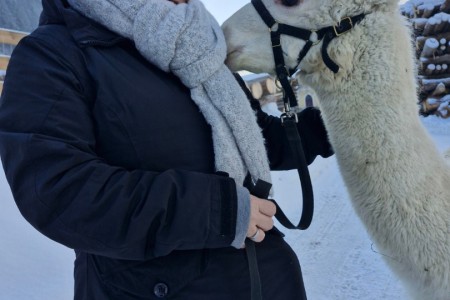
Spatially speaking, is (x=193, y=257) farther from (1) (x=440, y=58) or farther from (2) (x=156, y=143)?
(1) (x=440, y=58)

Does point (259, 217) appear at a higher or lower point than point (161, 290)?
higher

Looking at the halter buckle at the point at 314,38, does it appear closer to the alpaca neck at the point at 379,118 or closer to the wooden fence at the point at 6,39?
the alpaca neck at the point at 379,118

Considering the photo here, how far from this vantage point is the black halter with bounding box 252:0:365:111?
1635 mm

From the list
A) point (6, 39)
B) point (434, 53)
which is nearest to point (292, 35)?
point (6, 39)

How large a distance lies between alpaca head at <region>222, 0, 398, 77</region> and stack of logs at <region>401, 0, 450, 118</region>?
29.7ft

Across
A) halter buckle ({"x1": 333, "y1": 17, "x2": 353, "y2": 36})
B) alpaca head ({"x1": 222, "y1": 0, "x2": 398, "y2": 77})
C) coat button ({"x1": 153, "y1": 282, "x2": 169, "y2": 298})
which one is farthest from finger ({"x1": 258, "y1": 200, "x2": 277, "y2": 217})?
halter buckle ({"x1": 333, "y1": 17, "x2": 353, "y2": 36})

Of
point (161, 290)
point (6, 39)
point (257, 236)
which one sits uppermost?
point (257, 236)

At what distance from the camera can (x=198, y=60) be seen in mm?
A: 1357

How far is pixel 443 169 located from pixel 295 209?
346 cm

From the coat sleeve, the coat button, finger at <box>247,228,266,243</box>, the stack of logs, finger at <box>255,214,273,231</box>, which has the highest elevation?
the coat sleeve

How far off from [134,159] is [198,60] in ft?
1.30

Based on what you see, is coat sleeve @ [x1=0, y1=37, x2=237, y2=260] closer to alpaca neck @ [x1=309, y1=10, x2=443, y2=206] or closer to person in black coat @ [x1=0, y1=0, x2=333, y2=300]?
person in black coat @ [x1=0, y1=0, x2=333, y2=300]

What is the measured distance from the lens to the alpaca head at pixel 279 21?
1642mm

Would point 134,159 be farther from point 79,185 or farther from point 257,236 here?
point 257,236
